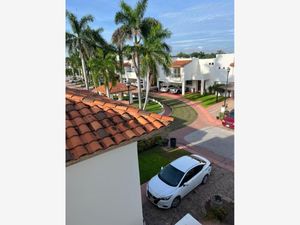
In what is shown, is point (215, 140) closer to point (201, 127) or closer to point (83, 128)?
point (201, 127)

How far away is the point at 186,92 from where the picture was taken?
36.5 meters

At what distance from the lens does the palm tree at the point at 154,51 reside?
18594mm

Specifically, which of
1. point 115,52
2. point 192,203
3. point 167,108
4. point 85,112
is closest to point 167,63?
point 115,52

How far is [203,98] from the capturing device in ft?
104

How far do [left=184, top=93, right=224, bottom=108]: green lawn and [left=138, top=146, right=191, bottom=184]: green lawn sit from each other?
14701 millimetres

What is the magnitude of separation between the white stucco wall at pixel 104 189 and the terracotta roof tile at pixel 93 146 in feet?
1.52

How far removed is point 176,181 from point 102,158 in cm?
612

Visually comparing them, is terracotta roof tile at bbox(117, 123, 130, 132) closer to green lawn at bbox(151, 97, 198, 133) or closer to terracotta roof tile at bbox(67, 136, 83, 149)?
terracotta roof tile at bbox(67, 136, 83, 149)

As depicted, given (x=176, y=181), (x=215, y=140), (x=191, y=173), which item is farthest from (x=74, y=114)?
→ (x=215, y=140)

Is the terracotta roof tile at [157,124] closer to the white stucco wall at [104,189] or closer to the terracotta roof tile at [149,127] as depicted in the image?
the terracotta roof tile at [149,127]

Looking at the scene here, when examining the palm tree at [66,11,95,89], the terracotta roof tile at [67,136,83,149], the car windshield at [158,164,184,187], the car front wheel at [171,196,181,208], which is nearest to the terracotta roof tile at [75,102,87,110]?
the terracotta roof tile at [67,136,83,149]
